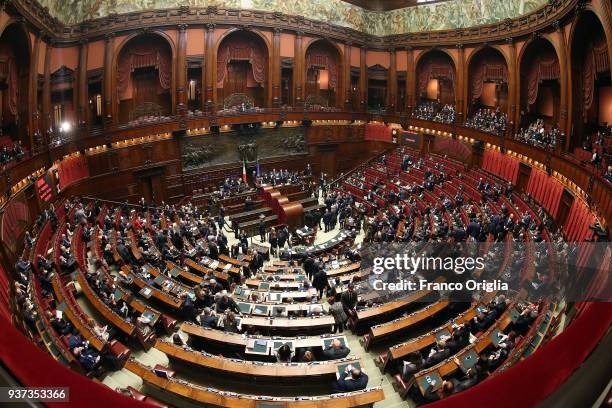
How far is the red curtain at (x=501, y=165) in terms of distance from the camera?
A: 1567 cm

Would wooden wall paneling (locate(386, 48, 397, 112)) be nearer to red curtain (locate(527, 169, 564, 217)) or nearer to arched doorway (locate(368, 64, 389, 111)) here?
arched doorway (locate(368, 64, 389, 111))

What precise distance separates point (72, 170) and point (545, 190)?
57.7 ft

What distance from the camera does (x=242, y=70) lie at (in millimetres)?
20969

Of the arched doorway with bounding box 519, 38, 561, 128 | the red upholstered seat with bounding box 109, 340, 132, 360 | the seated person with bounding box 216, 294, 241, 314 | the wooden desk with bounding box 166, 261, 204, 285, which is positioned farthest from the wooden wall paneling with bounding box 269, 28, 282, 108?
the red upholstered seat with bounding box 109, 340, 132, 360

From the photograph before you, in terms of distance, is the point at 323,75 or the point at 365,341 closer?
the point at 365,341

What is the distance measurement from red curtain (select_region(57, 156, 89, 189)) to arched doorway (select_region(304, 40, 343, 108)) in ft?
39.3

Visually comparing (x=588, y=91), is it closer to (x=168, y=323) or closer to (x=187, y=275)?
(x=187, y=275)

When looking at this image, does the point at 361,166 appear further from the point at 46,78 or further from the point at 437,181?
the point at 46,78

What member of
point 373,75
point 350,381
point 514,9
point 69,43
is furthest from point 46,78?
point 514,9

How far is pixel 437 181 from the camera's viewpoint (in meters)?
17.0

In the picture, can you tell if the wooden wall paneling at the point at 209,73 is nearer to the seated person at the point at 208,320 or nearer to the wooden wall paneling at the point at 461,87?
the wooden wall paneling at the point at 461,87

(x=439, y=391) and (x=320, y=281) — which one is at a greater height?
(x=320, y=281)

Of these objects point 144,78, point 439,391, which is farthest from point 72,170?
point 439,391

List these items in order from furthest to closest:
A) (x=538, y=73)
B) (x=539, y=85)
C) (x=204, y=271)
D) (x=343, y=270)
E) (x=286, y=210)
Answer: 1. (x=539, y=85)
2. (x=538, y=73)
3. (x=286, y=210)
4. (x=343, y=270)
5. (x=204, y=271)
